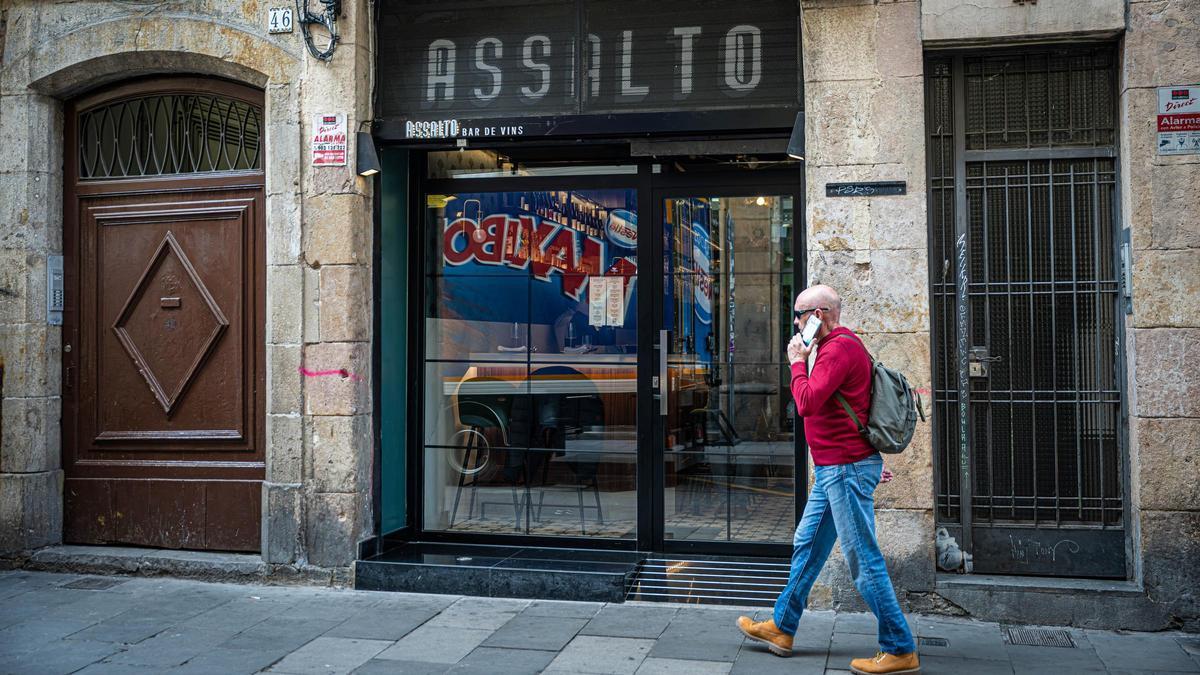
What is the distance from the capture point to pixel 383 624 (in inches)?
260

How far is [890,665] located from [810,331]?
170 centimetres

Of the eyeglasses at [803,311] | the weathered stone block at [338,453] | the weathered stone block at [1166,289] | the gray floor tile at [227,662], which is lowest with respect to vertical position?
the gray floor tile at [227,662]

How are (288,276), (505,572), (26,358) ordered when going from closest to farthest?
(505,572)
(288,276)
(26,358)

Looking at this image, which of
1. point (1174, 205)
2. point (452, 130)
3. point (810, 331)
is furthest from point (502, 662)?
point (1174, 205)

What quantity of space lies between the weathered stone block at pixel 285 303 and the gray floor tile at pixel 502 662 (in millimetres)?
2790

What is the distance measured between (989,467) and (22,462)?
6.76 m

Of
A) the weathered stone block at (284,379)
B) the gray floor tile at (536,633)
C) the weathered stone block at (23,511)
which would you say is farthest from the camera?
Result: the weathered stone block at (23,511)

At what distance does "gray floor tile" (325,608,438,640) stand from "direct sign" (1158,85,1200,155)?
5226mm

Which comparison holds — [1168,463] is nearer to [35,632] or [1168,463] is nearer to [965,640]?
[965,640]

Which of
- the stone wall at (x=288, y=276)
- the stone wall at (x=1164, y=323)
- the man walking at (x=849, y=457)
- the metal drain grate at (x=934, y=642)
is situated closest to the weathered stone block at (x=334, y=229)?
the stone wall at (x=288, y=276)

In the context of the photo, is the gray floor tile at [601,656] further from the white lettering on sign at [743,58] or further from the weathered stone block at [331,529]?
the white lettering on sign at [743,58]

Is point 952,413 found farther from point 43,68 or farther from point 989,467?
point 43,68

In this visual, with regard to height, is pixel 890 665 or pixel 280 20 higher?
pixel 280 20

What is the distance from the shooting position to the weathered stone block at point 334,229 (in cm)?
761
